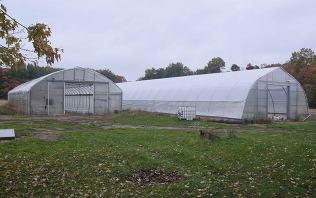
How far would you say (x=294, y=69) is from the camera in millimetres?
64438

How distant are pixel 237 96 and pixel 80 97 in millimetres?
23493

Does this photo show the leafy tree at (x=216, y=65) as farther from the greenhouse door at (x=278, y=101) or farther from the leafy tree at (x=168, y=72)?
the greenhouse door at (x=278, y=101)

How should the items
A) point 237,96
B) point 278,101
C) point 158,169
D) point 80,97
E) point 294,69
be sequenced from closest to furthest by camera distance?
1. point 158,169
2. point 237,96
3. point 278,101
4. point 80,97
5. point 294,69

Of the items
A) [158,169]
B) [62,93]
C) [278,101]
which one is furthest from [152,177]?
[278,101]

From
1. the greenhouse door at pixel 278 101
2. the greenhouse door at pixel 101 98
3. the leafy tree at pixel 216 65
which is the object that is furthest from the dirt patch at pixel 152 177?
the leafy tree at pixel 216 65

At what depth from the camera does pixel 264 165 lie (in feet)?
33.9

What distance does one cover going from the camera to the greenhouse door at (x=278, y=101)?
34.6 meters

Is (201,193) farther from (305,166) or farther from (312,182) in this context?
(305,166)

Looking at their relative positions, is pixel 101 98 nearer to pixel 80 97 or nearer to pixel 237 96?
pixel 80 97

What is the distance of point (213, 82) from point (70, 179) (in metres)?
28.4

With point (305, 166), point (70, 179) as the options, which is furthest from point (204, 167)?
point (70, 179)

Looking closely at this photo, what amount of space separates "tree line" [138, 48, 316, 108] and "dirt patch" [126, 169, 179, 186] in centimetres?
4808

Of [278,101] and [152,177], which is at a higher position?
[278,101]

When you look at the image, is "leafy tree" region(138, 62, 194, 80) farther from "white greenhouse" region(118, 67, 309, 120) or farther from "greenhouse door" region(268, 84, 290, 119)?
"greenhouse door" region(268, 84, 290, 119)
